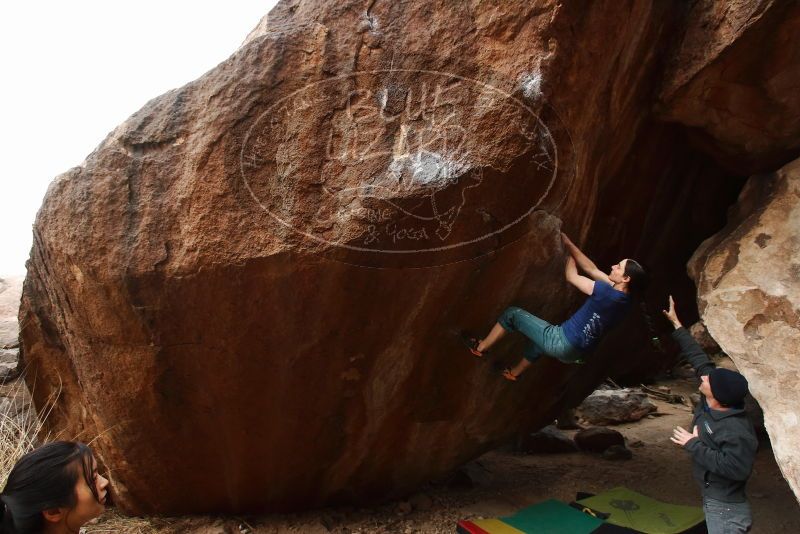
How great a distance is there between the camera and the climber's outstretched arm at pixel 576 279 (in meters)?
3.40

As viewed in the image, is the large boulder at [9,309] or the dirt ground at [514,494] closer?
the dirt ground at [514,494]

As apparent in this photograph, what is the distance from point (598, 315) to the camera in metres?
3.33

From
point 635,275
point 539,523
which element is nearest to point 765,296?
point 635,275

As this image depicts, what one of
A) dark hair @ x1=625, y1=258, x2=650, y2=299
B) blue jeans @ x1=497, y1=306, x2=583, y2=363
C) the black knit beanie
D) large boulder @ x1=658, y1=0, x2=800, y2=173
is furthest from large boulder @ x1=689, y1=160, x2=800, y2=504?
blue jeans @ x1=497, y1=306, x2=583, y2=363

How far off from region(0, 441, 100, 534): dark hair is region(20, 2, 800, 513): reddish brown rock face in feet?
4.52

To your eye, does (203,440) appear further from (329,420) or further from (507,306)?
(507,306)

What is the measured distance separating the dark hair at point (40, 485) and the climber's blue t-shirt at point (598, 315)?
250 cm

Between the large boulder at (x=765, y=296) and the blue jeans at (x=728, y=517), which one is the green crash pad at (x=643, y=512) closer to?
the blue jeans at (x=728, y=517)

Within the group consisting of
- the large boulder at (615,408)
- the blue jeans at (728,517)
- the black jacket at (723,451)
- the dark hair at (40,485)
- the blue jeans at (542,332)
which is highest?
the dark hair at (40,485)

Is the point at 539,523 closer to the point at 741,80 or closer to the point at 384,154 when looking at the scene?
the point at 384,154

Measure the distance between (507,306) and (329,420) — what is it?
1.31 meters

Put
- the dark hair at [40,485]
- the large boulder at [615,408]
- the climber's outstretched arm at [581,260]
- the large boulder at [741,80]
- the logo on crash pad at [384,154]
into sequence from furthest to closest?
the large boulder at [615,408], the climber's outstretched arm at [581,260], the large boulder at [741,80], the logo on crash pad at [384,154], the dark hair at [40,485]

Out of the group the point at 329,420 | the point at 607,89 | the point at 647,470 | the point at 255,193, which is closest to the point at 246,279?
the point at 255,193

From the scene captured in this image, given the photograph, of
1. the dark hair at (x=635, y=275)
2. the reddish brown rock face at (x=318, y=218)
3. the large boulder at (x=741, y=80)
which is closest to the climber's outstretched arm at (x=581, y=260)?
the reddish brown rock face at (x=318, y=218)
